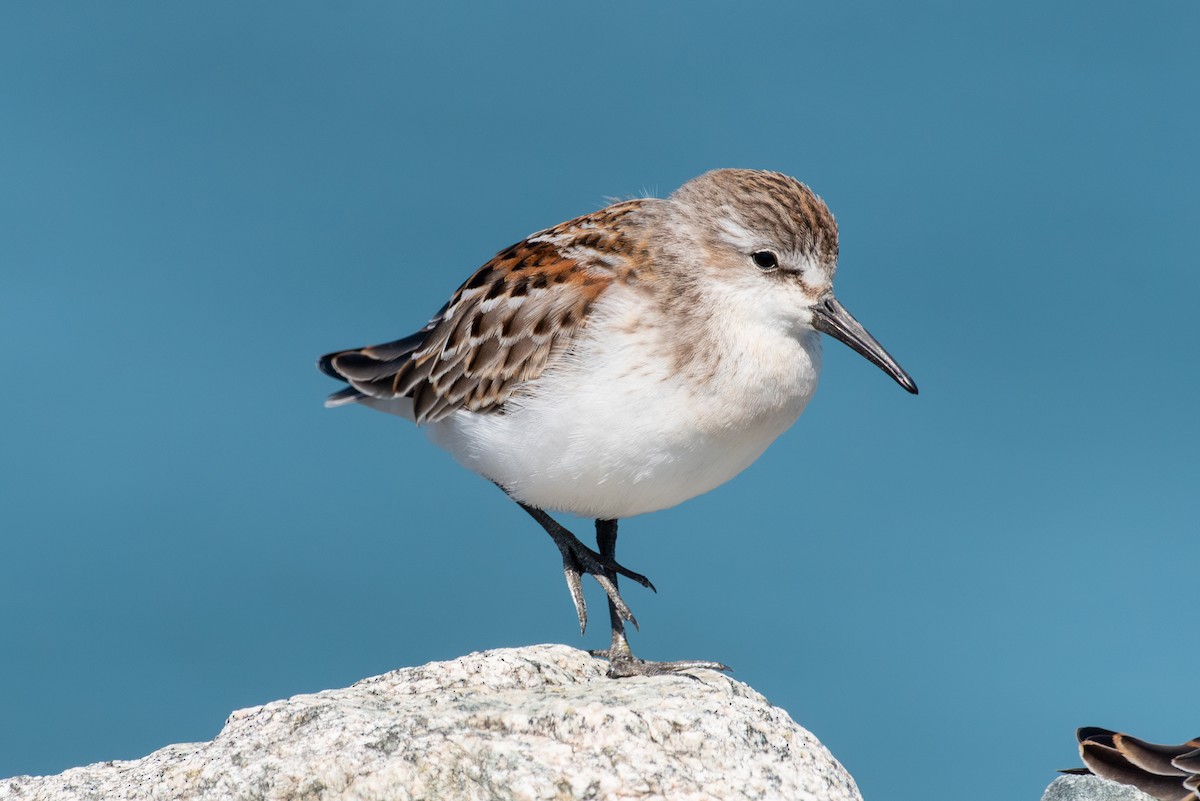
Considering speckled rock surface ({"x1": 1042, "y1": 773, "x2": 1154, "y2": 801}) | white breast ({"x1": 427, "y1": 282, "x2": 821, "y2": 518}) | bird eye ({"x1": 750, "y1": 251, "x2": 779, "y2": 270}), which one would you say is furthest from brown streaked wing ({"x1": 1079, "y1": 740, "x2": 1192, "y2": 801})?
bird eye ({"x1": 750, "y1": 251, "x2": 779, "y2": 270})

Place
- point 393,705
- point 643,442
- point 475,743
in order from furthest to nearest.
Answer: point 643,442
point 393,705
point 475,743

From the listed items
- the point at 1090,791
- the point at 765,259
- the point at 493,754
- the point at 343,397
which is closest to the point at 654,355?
the point at 765,259

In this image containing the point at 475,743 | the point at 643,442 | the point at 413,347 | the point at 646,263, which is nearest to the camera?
the point at 475,743

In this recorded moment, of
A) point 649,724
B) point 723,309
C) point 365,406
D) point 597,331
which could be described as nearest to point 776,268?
point 723,309

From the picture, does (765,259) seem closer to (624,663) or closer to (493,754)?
(624,663)

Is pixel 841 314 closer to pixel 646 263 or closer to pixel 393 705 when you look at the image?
pixel 646 263

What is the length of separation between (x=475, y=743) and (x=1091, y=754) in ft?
14.2

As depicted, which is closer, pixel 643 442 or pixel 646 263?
pixel 643 442

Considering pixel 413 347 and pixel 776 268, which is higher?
pixel 413 347

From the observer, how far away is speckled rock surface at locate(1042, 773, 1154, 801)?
8117mm

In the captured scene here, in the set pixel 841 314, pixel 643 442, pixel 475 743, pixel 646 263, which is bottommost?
pixel 475 743

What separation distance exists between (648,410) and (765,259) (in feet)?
3.92

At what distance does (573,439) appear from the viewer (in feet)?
25.3

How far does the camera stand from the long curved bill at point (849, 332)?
7848 mm
